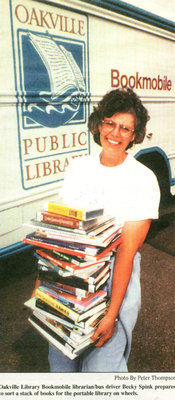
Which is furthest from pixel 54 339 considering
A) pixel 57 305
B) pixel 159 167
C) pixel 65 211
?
pixel 159 167

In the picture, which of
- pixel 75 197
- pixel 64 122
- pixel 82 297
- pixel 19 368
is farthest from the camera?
pixel 64 122

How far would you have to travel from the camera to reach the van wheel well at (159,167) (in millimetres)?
3212

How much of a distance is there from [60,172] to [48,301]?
1163 millimetres

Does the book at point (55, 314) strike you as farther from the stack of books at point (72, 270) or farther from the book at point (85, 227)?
the book at point (85, 227)

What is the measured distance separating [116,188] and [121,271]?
0.32 metres

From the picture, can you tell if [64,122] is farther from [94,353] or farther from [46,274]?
[94,353]

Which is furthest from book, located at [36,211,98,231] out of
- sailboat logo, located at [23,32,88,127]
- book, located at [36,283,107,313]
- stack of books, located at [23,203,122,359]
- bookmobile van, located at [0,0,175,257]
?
sailboat logo, located at [23,32,88,127]

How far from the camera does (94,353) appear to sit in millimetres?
1254

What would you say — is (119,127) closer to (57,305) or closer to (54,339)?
(57,305)

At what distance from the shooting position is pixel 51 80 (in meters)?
2.03

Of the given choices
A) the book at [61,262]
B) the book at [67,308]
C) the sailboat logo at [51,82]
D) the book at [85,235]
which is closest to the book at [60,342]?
the book at [67,308]

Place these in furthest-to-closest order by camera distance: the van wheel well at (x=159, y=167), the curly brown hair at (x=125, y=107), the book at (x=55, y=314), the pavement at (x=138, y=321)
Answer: the van wheel well at (x=159, y=167) < the pavement at (x=138, y=321) < the curly brown hair at (x=125, y=107) < the book at (x=55, y=314)

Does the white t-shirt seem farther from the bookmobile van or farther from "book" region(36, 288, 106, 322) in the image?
the bookmobile van
